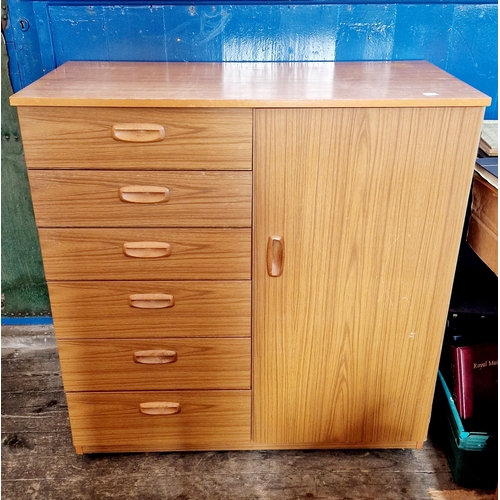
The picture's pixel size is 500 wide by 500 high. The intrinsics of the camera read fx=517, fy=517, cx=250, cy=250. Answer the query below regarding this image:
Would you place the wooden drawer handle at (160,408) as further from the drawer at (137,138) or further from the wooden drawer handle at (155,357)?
the drawer at (137,138)

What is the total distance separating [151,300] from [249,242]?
0.30m

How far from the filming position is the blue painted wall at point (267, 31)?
151 cm

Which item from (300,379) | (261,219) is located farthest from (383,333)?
(261,219)

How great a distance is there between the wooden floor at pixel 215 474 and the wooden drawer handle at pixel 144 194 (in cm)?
83

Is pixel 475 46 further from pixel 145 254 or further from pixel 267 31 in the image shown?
pixel 145 254

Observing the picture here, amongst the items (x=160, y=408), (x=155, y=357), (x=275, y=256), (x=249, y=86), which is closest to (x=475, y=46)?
(x=249, y=86)

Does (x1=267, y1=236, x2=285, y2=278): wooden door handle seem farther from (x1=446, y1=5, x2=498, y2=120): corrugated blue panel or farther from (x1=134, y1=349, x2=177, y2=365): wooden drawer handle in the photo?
(x1=446, y1=5, x2=498, y2=120): corrugated blue panel

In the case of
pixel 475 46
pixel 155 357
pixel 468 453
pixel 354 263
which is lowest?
pixel 468 453

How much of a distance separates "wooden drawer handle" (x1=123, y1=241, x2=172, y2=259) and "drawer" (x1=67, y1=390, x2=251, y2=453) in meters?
0.43

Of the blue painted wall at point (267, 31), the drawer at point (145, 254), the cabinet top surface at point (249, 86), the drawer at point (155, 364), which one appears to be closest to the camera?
the cabinet top surface at point (249, 86)

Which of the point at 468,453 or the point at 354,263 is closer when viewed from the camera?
the point at 354,263

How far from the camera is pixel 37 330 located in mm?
2092

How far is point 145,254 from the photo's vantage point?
125 centimetres

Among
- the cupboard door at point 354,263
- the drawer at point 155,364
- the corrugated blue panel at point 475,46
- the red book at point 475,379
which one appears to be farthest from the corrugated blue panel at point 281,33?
the red book at point 475,379
